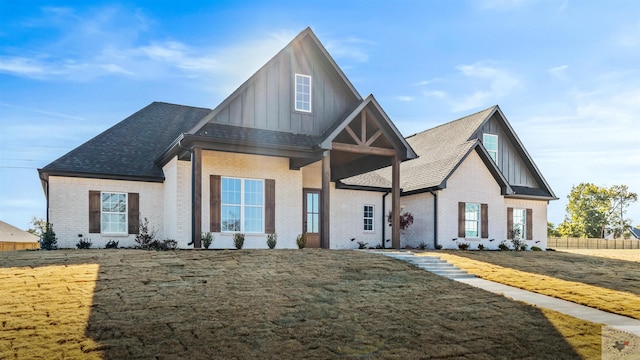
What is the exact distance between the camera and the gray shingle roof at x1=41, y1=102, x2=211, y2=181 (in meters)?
18.9

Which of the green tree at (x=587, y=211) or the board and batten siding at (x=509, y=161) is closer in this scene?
the board and batten siding at (x=509, y=161)

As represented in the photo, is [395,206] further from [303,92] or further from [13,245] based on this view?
[13,245]

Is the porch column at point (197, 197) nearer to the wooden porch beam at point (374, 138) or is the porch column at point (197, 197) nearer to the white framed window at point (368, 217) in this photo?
the wooden porch beam at point (374, 138)

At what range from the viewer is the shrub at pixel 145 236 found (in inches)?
726

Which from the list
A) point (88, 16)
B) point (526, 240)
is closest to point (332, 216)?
point (526, 240)

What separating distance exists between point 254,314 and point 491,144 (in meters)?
21.6

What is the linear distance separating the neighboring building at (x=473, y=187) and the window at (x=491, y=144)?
54mm

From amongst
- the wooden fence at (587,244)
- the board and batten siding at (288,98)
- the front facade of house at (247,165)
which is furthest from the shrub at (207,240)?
the wooden fence at (587,244)

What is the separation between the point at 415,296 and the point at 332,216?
1214 centimetres

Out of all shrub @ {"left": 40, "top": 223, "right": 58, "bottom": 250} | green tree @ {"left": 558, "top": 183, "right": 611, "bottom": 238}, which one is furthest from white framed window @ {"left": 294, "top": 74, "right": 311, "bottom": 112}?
green tree @ {"left": 558, "top": 183, "right": 611, "bottom": 238}

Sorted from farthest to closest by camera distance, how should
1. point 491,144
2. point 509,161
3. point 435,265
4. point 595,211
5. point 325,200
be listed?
point 595,211
point 509,161
point 491,144
point 325,200
point 435,265

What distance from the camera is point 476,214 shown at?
24141mm

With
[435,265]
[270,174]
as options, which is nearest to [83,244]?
[270,174]

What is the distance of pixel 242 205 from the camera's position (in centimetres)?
1778
